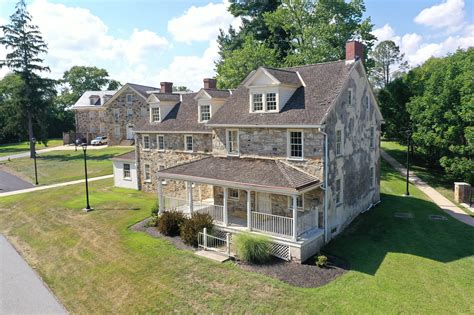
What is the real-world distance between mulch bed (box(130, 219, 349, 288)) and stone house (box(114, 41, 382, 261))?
21.3 inches

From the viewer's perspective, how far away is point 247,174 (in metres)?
18.9

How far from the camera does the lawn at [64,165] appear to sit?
39938 mm

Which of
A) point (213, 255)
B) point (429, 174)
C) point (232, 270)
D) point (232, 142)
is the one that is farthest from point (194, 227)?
point (429, 174)

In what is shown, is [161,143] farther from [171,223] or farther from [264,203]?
[264,203]

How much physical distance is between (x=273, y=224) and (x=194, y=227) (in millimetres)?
4175

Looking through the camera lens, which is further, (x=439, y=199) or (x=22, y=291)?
(x=439, y=199)

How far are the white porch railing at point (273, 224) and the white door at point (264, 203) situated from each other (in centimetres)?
77

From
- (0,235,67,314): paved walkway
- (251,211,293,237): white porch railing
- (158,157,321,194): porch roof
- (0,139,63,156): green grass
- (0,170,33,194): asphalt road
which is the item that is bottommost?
(0,235,67,314): paved walkway

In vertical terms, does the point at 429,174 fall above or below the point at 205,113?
below

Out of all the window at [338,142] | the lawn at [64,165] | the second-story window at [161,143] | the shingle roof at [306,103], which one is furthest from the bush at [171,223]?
the lawn at [64,165]

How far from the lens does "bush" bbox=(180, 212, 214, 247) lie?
18.8 metres

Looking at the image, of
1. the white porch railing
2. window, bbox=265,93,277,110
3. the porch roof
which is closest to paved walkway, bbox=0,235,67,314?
the porch roof

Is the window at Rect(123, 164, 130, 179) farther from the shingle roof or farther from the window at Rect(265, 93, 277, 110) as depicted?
the window at Rect(265, 93, 277, 110)

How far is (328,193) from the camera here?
18531mm
